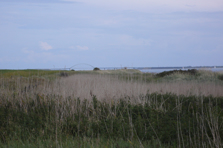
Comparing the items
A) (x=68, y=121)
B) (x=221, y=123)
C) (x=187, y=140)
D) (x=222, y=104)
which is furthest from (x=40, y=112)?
(x=222, y=104)

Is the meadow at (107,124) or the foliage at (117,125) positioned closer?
the meadow at (107,124)

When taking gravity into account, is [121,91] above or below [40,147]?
above

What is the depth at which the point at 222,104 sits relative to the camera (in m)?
6.79

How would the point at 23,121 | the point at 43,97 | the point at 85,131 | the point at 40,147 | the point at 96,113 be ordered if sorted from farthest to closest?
the point at 43,97
the point at 96,113
the point at 23,121
the point at 85,131
the point at 40,147

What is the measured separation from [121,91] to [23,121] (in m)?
3.38

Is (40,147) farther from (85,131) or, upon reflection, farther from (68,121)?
(68,121)

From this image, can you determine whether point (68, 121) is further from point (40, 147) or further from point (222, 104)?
point (222, 104)

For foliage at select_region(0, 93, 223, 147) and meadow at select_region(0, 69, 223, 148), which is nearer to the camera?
meadow at select_region(0, 69, 223, 148)

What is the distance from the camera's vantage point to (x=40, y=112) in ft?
19.3

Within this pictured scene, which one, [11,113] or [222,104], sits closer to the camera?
[11,113]

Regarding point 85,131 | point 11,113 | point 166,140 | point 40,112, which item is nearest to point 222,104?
point 166,140

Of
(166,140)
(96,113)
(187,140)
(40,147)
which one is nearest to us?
(40,147)

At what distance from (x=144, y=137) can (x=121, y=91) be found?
11.5 feet

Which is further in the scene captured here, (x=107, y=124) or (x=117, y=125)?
(x=107, y=124)
